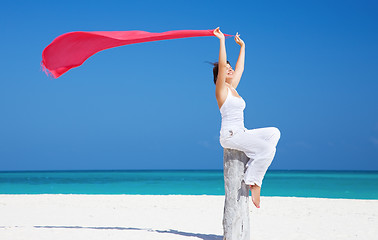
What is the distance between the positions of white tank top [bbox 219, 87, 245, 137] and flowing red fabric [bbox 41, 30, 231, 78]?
1110 millimetres

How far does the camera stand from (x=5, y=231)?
6.46 meters

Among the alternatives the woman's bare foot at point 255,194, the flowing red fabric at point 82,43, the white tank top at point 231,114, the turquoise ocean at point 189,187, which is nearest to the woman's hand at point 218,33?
the flowing red fabric at point 82,43

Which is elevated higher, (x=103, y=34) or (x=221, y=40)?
(x=103, y=34)

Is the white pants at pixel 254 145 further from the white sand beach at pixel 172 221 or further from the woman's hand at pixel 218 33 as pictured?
the white sand beach at pixel 172 221

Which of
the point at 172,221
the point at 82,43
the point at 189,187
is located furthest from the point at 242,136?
the point at 189,187

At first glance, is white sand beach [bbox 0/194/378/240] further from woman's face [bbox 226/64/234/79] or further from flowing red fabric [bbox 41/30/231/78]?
flowing red fabric [bbox 41/30/231/78]

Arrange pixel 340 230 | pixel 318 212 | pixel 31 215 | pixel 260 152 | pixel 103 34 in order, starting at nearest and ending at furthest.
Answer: pixel 260 152
pixel 103 34
pixel 340 230
pixel 31 215
pixel 318 212

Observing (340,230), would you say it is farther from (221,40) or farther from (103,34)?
(103,34)

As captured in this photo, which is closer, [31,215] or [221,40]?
[221,40]

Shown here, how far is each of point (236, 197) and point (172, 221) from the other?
3061 millimetres

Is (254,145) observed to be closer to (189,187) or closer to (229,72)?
(229,72)

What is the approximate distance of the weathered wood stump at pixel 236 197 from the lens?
551cm

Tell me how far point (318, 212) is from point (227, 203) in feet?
17.3

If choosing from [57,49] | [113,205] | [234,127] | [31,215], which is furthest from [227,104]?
[113,205]
